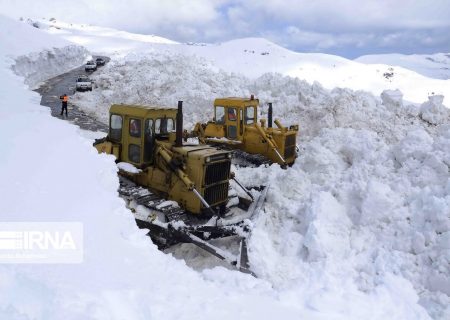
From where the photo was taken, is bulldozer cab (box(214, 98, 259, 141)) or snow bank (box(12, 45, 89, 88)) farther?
snow bank (box(12, 45, 89, 88))

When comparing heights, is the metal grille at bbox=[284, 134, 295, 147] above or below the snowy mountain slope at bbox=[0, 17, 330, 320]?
above

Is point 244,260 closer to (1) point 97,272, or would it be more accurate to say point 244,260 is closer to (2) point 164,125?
(2) point 164,125

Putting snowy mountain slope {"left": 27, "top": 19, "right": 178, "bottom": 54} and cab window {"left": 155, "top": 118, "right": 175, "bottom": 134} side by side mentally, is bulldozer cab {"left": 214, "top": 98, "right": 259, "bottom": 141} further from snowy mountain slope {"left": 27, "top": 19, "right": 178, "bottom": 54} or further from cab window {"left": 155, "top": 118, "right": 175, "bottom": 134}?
snowy mountain slope {"left": 27, "top": 19, "right": 178, "bottom": 54}

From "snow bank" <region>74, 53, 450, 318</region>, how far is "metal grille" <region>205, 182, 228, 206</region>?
96 centimetres

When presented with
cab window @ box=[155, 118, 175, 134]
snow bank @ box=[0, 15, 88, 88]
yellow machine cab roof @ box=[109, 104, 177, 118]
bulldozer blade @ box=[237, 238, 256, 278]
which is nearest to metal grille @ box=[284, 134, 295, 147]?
cab window @ box=[155, 118, 175, 134]

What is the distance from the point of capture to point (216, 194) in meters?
9.51

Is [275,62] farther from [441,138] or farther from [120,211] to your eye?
[120,211]

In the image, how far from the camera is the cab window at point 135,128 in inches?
378

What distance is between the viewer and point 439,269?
22.6 ft

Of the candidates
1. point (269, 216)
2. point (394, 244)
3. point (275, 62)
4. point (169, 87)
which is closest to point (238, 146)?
point (269, 216)

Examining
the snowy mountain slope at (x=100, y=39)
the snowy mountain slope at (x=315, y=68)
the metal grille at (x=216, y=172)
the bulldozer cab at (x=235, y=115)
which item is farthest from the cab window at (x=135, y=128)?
the snowy mountain slope at (x=100, y=39)

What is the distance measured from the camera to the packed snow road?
1973 centimetres

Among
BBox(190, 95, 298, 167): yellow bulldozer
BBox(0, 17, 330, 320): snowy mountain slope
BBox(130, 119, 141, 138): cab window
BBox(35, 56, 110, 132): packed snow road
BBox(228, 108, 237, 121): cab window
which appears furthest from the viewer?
BBox(35, 56, 110, 132): packed snow road

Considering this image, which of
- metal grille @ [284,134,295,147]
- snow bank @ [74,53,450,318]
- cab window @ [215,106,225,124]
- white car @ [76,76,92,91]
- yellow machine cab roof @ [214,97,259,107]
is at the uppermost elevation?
white car @ [76,76,92,91]
